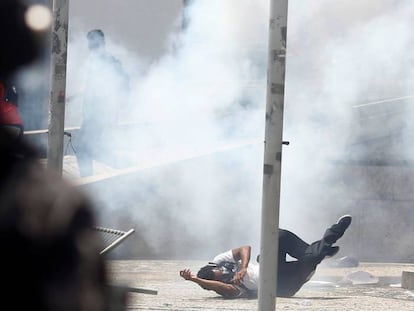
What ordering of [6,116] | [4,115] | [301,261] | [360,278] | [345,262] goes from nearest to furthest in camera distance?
[4,115]
[6,116]
[301,261]
[360,278]
[345,262]

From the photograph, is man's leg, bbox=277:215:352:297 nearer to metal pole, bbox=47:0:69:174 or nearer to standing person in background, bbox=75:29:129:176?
metal pole, bbox=47:0:69:174

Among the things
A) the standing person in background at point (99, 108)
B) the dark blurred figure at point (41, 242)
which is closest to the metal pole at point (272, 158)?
the dark blurred figure at point (41, 242)

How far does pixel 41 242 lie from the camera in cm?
120

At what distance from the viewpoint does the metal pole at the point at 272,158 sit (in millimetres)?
4898

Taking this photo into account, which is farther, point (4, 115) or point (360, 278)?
point (360, 278)

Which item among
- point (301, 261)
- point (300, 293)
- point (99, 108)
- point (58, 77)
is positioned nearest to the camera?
point (58, 77)

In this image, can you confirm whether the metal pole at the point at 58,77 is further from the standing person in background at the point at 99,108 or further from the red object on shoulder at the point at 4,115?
the standing person in background at the point at 99,108

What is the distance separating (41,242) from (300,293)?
678cm

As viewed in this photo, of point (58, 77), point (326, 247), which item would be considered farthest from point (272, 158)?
point (326, 247)

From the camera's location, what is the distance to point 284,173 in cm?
1075

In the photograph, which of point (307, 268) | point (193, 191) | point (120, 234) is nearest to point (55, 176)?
point (120, 234)

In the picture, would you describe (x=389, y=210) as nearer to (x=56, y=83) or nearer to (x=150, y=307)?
(x=150, y=307)

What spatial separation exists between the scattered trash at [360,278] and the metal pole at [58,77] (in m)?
3.67

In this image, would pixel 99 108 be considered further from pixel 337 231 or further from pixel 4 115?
pixel 4 115
